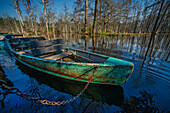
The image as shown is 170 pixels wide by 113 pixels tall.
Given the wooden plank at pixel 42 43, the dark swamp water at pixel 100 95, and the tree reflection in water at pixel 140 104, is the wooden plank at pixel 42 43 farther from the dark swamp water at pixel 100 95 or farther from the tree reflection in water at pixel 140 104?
the tree reflection in water at pixel 140 104

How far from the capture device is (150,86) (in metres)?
2.94

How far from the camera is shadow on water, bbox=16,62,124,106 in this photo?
2561 millimetres

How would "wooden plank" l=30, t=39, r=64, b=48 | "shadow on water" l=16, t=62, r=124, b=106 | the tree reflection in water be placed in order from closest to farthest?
the tree reflection in water
"shadow on water" l=16, t=62, r=124, b=106
"wooden plank" l=30, t=39, r=64, b=48

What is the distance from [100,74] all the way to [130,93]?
1.33 meters

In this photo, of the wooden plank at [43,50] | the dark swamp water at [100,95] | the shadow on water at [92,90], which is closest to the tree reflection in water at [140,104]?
the dark swamp water at [100,95]

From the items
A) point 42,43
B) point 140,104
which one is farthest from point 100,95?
point 42,43

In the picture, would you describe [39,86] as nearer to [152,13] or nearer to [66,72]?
[66,72]

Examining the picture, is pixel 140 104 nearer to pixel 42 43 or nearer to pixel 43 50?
pixel 43 50

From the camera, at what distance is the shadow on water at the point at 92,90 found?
2.56 m

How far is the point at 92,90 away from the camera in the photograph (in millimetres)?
2980

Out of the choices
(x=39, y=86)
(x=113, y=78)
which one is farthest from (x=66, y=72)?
(x=113, y=78)

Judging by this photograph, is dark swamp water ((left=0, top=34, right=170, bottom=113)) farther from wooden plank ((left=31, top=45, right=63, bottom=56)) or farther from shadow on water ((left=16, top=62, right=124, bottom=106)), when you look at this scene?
wooden plank ((left=31, top=45, right=63, bottom=56))

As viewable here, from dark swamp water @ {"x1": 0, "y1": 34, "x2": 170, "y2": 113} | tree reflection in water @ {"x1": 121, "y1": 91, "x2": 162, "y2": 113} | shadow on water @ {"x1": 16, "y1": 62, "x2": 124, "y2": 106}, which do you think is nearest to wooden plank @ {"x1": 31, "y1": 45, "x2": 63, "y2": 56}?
dark swamp water @ {"x1": 0, "y1": 34, "x2": 170, "y2": 113}

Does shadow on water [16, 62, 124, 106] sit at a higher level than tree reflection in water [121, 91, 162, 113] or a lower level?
lower
